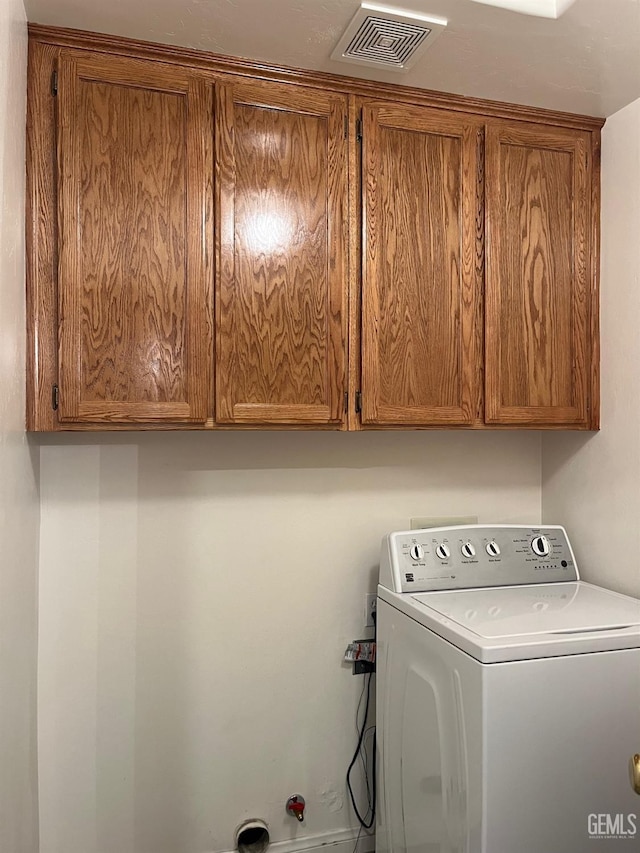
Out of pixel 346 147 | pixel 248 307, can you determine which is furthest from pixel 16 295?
pixel 346 147

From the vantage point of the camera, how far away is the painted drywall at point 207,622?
1727mm

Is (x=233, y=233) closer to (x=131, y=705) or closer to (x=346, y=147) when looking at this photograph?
(x=346, y=147)

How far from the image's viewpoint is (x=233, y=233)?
156cm

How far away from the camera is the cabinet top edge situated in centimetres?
143

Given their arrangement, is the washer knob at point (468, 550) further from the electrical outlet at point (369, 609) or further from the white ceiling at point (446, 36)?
the white ceiling at point (446, 36)

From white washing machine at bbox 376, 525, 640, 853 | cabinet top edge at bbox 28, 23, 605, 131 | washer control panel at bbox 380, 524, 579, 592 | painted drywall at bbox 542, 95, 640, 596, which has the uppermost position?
cabinet top edge at bbox 28, 23, 605, 131

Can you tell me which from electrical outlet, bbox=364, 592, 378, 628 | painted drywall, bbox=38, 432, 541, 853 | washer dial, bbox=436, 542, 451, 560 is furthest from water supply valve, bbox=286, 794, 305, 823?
washer dial, bbox=436, 542, 451, 560

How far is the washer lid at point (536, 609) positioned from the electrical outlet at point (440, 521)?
0.31m

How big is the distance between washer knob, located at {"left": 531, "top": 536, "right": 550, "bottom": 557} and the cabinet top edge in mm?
1175

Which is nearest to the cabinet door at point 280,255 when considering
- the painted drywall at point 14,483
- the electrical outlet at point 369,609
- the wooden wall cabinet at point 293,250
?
the wooden wall cabinet at point 293,250

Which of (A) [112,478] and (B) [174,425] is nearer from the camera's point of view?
(B) [174,425]

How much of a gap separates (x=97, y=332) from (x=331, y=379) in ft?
1.84

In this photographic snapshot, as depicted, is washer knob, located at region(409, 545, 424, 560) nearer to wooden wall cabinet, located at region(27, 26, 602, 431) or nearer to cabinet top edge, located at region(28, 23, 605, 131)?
wooden wall cabinet, located at region(27, 26, 602, 431)

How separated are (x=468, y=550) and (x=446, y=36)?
50.6 inches
